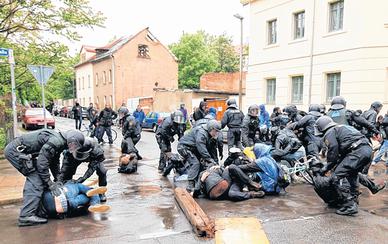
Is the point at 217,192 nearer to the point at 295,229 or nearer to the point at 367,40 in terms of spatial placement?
the point at 295,229

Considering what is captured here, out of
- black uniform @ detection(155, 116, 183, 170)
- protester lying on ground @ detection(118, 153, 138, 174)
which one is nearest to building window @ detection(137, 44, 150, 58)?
protester lying on ground @ detection(118, 153, 138, 174)

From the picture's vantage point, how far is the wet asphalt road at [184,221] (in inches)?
173

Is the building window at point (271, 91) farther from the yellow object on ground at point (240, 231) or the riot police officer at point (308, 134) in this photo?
the yellow object on ground at point (240, 231)

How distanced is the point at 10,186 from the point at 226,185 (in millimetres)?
4443

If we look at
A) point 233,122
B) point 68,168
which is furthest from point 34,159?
point 233,122

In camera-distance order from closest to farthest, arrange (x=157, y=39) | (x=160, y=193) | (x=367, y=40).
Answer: (x=160, y=193) → (x=367, y=40) → (x=157, y=39)

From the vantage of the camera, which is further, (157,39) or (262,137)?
(157,39)

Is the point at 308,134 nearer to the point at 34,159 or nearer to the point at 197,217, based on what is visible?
the point at 197,217

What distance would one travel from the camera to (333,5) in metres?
15.6

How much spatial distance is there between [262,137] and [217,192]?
11.3 feet

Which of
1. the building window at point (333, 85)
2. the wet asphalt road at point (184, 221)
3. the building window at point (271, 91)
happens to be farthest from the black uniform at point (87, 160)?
the building window at point (271, 91)

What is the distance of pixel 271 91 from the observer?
63.2 ft

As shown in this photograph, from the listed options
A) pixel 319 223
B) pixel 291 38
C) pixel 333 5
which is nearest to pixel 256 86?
pixel 291 38

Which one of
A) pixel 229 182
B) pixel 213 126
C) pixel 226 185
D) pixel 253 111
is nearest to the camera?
pixel 226 185
